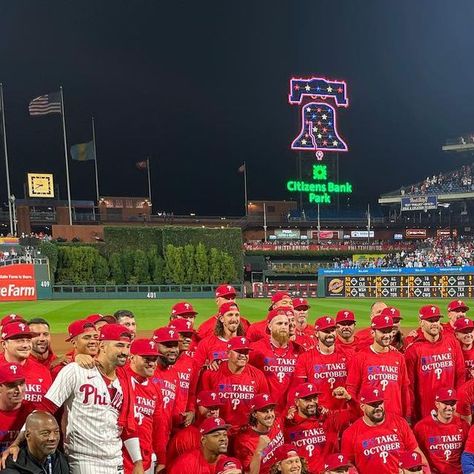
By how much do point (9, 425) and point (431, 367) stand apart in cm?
517

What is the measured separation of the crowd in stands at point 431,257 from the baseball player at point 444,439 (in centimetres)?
2804

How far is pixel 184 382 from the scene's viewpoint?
550 centimetres

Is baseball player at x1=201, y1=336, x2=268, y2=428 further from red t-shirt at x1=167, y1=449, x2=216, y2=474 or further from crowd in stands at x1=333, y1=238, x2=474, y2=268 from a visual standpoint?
crowd in stands at x1=333, y1=238, x2=474, y2=268

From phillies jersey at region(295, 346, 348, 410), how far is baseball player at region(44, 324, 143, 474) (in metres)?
2.44

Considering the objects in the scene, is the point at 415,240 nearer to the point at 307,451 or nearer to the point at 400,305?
the point at 400,305

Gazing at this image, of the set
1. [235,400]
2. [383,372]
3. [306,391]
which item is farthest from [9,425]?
[383,372]

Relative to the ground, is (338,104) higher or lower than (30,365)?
higher

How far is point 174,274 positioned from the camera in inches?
1287

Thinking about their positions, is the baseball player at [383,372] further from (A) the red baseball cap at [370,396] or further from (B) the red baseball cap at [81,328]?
(B) the red baseball cap at [81,328]

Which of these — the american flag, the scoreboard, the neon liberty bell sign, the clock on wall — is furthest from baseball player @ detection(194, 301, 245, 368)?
the clock on wall

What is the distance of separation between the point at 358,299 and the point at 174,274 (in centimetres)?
1292

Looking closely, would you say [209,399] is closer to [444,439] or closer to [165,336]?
[165,336]

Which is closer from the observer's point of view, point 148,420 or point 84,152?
point 148,420

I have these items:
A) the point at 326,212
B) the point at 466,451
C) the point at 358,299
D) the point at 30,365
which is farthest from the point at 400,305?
the point at 326,212
